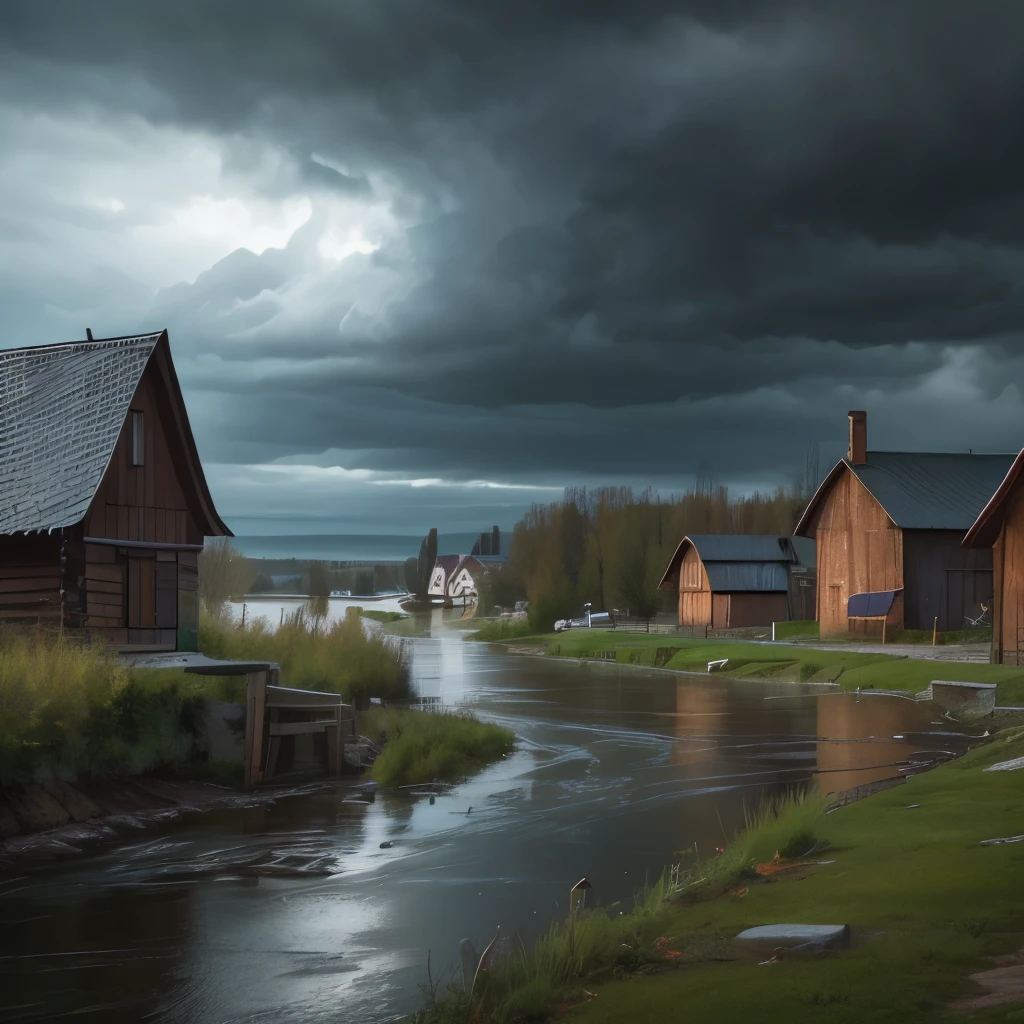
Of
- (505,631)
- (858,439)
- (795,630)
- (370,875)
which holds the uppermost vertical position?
(858,439)

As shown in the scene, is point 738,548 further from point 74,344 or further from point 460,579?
point 460,579

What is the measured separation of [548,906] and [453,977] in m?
3.52

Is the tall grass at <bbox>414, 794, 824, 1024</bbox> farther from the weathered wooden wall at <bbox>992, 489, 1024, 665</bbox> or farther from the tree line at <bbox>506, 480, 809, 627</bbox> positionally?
the tree line at <bbox>506, 480, 809, 627</bbox>

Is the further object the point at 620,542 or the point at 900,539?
the point at 620,542

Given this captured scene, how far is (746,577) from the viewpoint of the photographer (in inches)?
2554

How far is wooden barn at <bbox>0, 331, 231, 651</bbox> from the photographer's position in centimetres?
2506

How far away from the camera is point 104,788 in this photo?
19.7 m

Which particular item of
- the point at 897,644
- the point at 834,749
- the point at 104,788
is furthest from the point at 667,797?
the point at 897,644

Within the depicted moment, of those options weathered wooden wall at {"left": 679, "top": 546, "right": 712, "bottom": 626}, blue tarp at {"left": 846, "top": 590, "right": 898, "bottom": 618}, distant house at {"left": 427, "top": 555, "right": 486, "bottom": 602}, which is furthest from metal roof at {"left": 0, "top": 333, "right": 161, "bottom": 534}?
distant house at {"left": 427, "top": 555, "right": 486, "bottom": 602}

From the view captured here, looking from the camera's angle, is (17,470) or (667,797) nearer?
(667,797)

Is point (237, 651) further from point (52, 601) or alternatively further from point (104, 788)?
point (104, 788)

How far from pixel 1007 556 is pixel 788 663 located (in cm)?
1221

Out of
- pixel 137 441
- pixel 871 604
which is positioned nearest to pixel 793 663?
pixel 871 604

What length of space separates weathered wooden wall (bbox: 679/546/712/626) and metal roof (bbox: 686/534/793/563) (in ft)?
2.44
